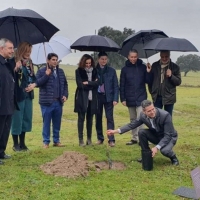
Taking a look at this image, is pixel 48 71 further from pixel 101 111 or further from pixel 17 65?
pixel 101 111

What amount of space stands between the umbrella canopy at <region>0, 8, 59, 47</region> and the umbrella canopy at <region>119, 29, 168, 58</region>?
2062mm

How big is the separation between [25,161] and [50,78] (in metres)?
2.05

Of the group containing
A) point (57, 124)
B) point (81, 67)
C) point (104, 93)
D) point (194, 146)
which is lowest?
point (194, 146)

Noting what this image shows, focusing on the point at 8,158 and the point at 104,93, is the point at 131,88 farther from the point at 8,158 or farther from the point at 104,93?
the point at 8,158

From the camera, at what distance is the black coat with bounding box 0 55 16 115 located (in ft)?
23.5

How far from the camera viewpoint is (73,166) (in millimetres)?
7266

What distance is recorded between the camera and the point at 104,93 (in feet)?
29.9

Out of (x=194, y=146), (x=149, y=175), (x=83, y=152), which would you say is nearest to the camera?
(x=149, y=175)

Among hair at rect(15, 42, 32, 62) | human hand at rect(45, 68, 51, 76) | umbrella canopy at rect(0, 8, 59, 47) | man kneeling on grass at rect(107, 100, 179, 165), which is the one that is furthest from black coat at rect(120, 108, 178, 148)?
umbrella canopy at rect(0, 8, 59, 47)

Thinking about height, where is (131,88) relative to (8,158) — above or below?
above

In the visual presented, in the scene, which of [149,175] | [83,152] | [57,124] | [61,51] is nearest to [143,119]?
[149,175]

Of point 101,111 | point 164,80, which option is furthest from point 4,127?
point 164,80

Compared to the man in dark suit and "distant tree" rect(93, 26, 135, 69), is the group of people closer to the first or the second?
the man in dark suit

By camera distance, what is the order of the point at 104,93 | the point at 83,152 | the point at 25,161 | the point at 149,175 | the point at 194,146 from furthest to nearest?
the point at 194,146
the point at 104,93
the point at 83,152
the point at 25,161
the point at 149,175
